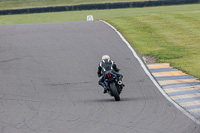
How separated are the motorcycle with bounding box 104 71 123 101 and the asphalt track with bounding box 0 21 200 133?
0.98ft

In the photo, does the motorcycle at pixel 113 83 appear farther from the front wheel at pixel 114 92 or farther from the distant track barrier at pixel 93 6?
the distant track barrier at pixel 93 6

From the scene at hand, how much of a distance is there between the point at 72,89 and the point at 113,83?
2401 mm

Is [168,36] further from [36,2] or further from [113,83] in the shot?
[36,2]

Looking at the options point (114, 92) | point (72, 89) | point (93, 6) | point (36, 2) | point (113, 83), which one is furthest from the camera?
point (36, 2)

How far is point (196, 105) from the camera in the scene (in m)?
12.8

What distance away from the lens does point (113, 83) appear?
13.4m

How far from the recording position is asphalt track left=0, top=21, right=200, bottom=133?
34.6 ft

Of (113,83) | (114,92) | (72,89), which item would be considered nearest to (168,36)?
(72,89)

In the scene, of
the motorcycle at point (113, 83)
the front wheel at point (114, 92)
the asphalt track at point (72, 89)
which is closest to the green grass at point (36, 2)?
the asphalt track at point (72, 89)

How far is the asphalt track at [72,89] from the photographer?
1055 cm

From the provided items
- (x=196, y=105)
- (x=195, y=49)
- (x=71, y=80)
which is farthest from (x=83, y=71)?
(x=195, y=49)

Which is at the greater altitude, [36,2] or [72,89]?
[72,89]

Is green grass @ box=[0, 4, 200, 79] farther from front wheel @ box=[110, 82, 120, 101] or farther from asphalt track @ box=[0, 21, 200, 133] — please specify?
front wheel @ box=[110, 82, 120, 101]

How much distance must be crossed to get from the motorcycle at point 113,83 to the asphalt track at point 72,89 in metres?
0.30
